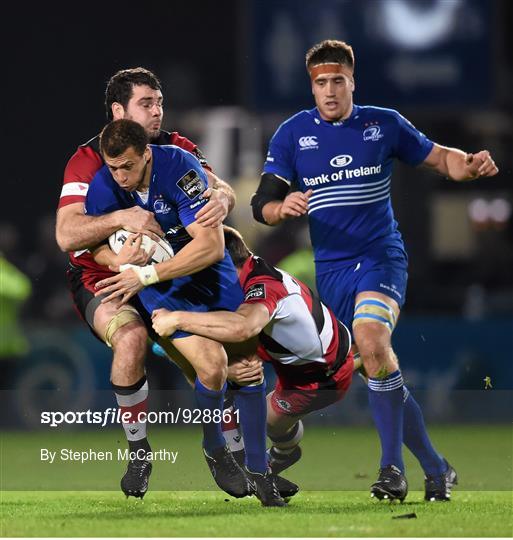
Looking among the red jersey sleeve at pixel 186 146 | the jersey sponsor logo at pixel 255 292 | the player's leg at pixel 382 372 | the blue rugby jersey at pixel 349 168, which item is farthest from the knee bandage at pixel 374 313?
the red jersey sleeve at pixel 186 146

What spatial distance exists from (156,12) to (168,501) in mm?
11468

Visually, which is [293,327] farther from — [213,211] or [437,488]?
[437,488]

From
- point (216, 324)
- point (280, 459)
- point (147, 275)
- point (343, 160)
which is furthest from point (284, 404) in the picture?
point (343, 160)

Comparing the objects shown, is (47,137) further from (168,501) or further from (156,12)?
(168,501)

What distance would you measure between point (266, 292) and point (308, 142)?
1113 mm

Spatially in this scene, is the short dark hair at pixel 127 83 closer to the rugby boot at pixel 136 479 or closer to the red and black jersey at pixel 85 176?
the red and black jersey at pixel 85 176

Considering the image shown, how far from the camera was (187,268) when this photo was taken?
7.41 meters

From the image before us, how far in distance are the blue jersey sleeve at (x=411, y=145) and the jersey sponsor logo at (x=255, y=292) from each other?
1230 mm

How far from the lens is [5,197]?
57.9 ft

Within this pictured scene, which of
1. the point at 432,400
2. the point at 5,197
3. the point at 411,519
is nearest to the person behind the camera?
the point at 411,519

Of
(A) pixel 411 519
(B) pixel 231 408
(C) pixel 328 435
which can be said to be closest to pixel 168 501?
(B) pixel 231 408

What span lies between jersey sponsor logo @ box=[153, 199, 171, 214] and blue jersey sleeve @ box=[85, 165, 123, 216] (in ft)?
0.71

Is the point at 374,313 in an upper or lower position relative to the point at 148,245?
lower

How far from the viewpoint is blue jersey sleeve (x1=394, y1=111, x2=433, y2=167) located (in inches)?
320
